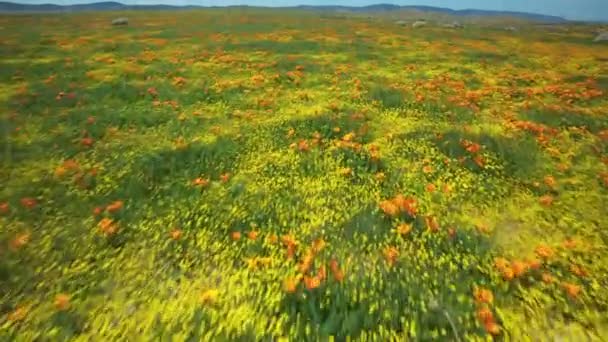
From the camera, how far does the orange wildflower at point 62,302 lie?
639 cm

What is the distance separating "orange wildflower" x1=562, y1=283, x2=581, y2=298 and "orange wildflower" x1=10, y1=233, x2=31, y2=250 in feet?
37.6

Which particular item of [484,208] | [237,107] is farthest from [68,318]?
[237,107]

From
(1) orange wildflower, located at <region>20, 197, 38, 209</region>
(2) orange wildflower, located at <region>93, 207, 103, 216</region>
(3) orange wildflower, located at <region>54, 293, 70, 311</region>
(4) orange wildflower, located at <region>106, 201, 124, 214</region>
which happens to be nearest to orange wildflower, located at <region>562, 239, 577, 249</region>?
(3) orange wildflower, located at <region>54, 293, 70, 311</region>

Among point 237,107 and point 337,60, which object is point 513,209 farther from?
point 337,60

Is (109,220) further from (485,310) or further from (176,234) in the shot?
(485,310)

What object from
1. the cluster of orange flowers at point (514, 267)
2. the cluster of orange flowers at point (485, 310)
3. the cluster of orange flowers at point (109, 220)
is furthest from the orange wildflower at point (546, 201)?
the cluster of orange flowers at point (109, 220)

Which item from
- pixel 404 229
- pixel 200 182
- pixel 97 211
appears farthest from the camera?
pixel 200 182

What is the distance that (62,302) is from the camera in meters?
6.45

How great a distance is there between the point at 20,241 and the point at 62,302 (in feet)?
8.18

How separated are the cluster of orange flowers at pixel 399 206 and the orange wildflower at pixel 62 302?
717 centimetres

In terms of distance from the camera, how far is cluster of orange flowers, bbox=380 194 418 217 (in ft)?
29.6

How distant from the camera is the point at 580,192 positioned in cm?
1002

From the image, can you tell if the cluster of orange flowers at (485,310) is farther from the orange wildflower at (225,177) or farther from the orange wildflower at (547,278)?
the orange wildflower at (225,177)

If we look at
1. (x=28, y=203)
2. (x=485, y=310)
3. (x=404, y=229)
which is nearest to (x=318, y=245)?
(x=404, y=229)
